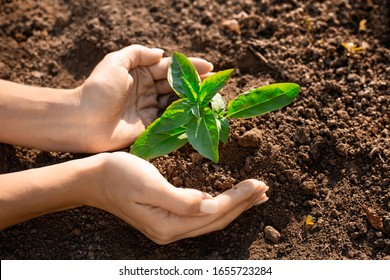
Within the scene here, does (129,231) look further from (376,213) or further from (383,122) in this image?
(383,122)

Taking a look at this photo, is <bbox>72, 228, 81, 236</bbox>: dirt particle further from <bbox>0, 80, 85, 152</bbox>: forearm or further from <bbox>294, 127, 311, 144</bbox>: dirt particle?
<bbox>294, 127, 311, 144</bbox>: dirt particle

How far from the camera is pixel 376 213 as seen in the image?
2.34 metres

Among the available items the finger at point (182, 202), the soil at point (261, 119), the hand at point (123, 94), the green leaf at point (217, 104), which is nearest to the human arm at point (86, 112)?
the hand at point (123, 94)

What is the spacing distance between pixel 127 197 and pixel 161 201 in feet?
0.48

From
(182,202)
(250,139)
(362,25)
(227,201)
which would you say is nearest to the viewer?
(182,202)

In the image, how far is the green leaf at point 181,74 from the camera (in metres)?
2.33

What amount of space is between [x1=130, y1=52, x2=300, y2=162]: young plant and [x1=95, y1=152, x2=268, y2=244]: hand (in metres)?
0.13

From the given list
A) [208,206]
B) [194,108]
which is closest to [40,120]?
[194,108]

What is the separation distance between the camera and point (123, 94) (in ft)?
8.12

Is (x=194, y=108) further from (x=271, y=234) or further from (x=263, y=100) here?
(x=271, y=234)

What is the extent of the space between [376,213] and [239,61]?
0.99 m

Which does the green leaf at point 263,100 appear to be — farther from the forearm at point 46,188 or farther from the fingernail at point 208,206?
the forearm at point 46,188

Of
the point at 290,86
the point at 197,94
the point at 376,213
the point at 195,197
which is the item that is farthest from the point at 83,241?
the point at 376,213

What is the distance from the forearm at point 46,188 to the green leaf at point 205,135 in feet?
1.24
